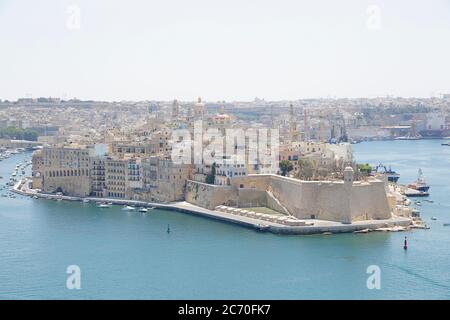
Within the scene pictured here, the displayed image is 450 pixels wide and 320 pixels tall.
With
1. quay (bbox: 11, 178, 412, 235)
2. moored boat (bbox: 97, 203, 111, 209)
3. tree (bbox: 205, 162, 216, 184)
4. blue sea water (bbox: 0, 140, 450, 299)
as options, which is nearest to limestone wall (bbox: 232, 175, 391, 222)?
quay (bbox: 11, 178, 412, 235)

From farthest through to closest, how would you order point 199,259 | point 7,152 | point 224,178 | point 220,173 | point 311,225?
point 7,152 → point 220,173 → point 224,178 → point 311,225 → point 199,259

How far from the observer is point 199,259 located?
12.9m

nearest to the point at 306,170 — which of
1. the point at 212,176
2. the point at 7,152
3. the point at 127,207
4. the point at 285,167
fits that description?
the point at 285,167

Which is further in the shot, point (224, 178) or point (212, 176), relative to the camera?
point (212, 176)

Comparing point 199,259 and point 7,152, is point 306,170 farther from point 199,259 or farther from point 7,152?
point 7,152

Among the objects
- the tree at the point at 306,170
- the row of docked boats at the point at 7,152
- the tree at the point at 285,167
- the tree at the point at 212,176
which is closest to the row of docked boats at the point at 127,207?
the tree at the point at 212,176

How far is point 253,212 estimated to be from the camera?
53.5 feet

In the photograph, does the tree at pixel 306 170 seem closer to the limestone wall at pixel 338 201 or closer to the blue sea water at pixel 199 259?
the limestone wall at pixel 338 201

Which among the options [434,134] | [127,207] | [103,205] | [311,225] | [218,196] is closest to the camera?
[311,225]

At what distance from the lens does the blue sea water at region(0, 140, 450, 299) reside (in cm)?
1106

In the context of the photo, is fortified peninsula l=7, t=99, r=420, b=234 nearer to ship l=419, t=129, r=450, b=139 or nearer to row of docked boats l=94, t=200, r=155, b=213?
row of docked boats l=94, t=200, r=155, b=213

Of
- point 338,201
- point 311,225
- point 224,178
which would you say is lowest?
point 311,225

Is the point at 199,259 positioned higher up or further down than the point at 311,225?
further down
